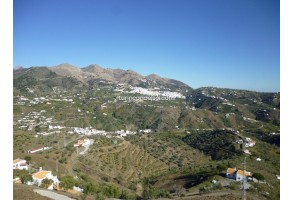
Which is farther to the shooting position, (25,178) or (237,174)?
(237,174)

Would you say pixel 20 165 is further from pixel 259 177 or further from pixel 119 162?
pixel 259 177

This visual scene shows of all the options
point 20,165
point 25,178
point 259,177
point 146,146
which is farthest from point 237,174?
point 146,146

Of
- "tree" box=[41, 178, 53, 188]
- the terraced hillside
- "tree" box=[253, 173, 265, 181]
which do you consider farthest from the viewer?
the terraced hillside

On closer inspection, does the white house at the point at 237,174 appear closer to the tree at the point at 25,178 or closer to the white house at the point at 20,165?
the tree at the point at 25,178

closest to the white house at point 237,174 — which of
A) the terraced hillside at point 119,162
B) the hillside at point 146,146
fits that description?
the hillside at point 146,146

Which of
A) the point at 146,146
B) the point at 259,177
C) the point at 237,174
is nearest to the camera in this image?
the point at 259,177

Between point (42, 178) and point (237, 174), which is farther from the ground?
point (42, 178)

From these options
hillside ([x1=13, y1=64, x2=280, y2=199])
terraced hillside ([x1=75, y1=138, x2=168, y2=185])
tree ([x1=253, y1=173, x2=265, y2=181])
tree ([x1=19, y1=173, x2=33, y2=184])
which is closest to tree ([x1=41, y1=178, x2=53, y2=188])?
tree ([x1=19, y1=173, x2=33, y2=184])

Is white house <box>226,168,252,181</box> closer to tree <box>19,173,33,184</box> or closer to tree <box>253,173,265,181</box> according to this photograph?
tree <box>253,173,265,181</box>
